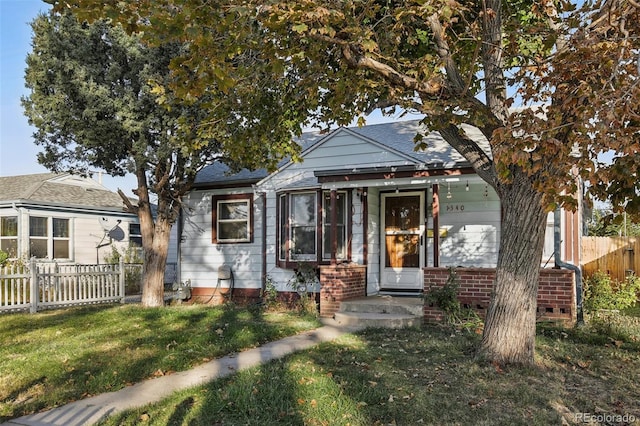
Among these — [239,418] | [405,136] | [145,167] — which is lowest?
[239,418]

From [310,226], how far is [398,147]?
2651mm

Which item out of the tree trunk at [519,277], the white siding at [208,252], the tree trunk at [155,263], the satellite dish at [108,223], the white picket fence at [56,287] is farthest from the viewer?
the satellite dish at [108,223]

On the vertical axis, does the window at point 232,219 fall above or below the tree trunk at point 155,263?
above

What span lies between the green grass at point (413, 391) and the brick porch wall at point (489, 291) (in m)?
1.49

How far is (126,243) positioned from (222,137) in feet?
49.0

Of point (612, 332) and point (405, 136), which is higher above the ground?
point (405, 136)

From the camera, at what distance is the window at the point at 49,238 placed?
18.8 m

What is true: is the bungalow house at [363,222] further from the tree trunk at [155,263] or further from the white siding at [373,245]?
the tree trunk at [155,263]

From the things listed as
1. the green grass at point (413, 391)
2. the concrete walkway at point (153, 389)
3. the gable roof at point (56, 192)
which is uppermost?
the gable roof at point (56, 192)

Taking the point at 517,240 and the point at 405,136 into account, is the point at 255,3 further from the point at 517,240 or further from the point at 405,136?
the point at 405,136

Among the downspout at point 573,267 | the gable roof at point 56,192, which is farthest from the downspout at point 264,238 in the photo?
the gable roof at point 56,192

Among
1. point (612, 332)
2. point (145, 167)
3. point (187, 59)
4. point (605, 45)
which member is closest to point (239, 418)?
point (187, 59)

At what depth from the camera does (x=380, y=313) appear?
10258mm

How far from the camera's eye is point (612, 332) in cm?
803
